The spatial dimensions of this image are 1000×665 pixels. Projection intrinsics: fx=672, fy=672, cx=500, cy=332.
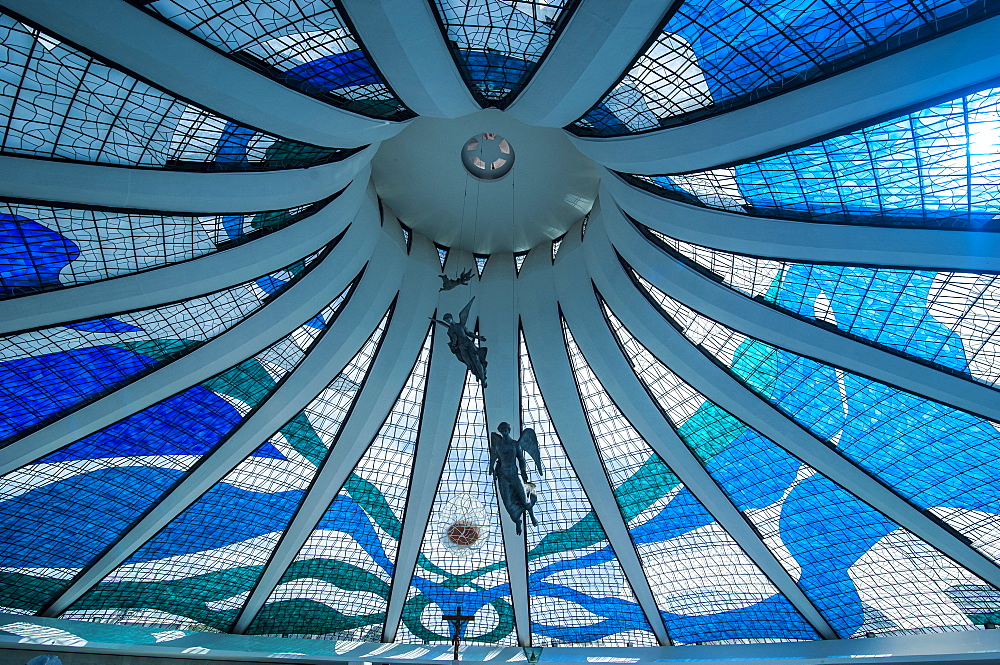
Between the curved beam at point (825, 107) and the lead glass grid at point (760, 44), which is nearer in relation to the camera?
the curved beam at point (825, 107)

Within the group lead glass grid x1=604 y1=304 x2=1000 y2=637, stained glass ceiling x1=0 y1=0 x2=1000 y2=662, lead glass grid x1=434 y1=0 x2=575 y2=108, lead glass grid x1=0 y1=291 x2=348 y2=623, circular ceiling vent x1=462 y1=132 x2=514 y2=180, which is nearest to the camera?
lead glass grid x1=434 y1=0 x2=575 y2=108

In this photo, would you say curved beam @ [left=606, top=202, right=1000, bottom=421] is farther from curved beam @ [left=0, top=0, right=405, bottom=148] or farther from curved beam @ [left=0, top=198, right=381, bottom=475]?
curved beam @ [left=0, top=0, right=405, bottom=148]

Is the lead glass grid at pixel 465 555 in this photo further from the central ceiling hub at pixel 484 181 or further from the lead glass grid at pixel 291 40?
the lead glass grid at pixel 291 40

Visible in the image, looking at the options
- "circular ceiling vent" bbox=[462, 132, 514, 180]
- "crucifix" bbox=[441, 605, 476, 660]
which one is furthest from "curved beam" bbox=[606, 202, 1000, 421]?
"crucifix" bbox=[441, 605, 476, 660]

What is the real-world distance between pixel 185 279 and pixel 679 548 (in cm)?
1840

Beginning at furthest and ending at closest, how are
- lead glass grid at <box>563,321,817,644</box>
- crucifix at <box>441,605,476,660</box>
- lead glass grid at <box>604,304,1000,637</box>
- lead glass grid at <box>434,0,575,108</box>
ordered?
lead glass grid at <box>563,321,817,644</box> → crucifix at <box>441,605,476,660</box> → lead glass grid at <box>604,304,1000,637</box> → lead glass grid at <box>434,0,575,108</box>

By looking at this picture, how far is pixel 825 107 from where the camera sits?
41.8 ft

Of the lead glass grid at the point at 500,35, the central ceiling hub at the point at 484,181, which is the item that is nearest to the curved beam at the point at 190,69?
the lead glass grid at the point at 500,35

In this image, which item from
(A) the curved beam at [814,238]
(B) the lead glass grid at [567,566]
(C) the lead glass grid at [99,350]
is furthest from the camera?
(B) the lead glass grid at [567,566]

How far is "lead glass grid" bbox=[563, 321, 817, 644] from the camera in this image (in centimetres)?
2302

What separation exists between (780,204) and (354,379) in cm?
1394

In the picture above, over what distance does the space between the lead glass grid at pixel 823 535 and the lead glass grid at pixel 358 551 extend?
8232mm

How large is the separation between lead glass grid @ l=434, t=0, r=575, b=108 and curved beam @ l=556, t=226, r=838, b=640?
8027mm

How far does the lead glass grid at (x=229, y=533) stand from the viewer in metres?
21.8
